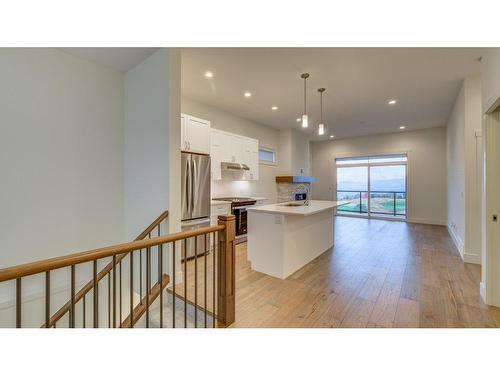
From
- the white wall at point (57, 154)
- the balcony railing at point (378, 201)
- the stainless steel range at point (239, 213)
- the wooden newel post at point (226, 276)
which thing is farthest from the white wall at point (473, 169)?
the white wall at point (57, 154)

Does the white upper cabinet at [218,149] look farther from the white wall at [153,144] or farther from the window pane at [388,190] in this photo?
the window pane at [388,190]

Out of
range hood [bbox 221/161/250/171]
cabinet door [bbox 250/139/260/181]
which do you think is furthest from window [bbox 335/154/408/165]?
range hood [bbox 221/161/250/171]

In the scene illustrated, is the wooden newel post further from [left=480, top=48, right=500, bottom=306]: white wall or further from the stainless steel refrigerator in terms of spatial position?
[left=480, top=48, right=500, bottom=306]: white wall

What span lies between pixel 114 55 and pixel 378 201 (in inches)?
327

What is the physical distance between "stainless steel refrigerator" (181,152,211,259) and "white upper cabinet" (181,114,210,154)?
0.85 feet

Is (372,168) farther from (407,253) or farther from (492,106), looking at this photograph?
(492,106)

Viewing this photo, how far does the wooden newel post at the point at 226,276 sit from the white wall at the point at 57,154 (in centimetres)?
213

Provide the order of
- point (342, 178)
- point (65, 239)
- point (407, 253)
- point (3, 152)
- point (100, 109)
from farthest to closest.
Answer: point (342, 178), point (407, 253), point (100, 109), point (65, 239), point (3, 152)

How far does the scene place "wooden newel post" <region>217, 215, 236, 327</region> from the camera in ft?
6.74

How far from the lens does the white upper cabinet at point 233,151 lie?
4.69 meters

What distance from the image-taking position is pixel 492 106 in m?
2.24
